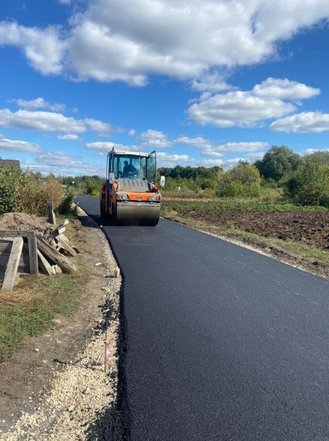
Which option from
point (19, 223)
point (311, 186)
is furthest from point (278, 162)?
point (19, 223)

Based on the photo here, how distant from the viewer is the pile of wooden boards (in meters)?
6.20

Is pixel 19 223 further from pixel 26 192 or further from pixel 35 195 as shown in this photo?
pixel 35 195

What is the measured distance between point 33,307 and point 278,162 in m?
88.6

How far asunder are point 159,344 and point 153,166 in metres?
11.4

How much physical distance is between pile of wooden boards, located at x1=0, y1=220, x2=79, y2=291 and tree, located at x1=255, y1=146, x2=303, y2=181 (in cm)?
8308

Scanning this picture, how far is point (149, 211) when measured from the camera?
1398 centimetres

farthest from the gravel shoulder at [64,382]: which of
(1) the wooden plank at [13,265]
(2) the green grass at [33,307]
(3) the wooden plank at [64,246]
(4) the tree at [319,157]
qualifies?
(4) the tree at [319,157]

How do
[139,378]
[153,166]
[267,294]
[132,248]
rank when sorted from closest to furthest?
[139,378] < [267,294] < [132,248] < [153,166]

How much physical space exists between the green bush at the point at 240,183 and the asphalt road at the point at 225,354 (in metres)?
38.9

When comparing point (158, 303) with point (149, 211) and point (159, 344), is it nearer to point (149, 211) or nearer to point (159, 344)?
point (159, 344)

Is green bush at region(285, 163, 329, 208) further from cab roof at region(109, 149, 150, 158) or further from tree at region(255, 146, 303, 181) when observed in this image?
tree at region(255, 146, 303, 181)

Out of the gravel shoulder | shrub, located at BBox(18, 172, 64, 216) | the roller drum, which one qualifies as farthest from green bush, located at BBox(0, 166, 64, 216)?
the gravel shoulder

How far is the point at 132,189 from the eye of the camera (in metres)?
14.4

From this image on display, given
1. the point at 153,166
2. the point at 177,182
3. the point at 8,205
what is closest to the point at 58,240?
the point at 8,205
